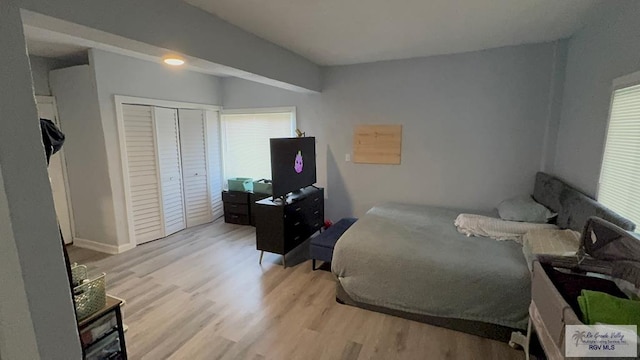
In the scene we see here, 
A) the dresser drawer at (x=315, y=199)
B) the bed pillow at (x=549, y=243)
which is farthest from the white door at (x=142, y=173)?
the bed pillow at (x=549, y=243)

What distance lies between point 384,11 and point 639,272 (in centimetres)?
218

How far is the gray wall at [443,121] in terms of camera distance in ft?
11.0

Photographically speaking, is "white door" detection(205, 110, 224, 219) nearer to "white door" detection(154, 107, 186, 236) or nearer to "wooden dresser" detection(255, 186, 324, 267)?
"white door" detection(154, 107, 186, 236)

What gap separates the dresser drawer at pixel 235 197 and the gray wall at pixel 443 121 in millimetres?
1408

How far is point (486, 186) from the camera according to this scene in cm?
366

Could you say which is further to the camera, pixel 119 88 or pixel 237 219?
pixel 237 219

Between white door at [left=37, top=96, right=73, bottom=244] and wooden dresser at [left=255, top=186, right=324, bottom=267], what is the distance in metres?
2.76

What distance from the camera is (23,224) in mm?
1243

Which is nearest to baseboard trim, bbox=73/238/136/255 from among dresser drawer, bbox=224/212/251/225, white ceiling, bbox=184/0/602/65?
dresser drawer, bbox=224/212/251/225

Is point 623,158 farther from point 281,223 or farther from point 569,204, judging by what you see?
point 281,223

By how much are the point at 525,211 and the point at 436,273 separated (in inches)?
52.2

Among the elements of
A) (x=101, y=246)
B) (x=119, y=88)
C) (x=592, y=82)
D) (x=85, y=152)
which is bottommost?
(x=101, y=246)

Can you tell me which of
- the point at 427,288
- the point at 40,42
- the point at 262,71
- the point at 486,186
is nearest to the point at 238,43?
the point at 262,71

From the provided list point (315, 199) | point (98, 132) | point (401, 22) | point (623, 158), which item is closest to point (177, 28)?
point (401, 22)
